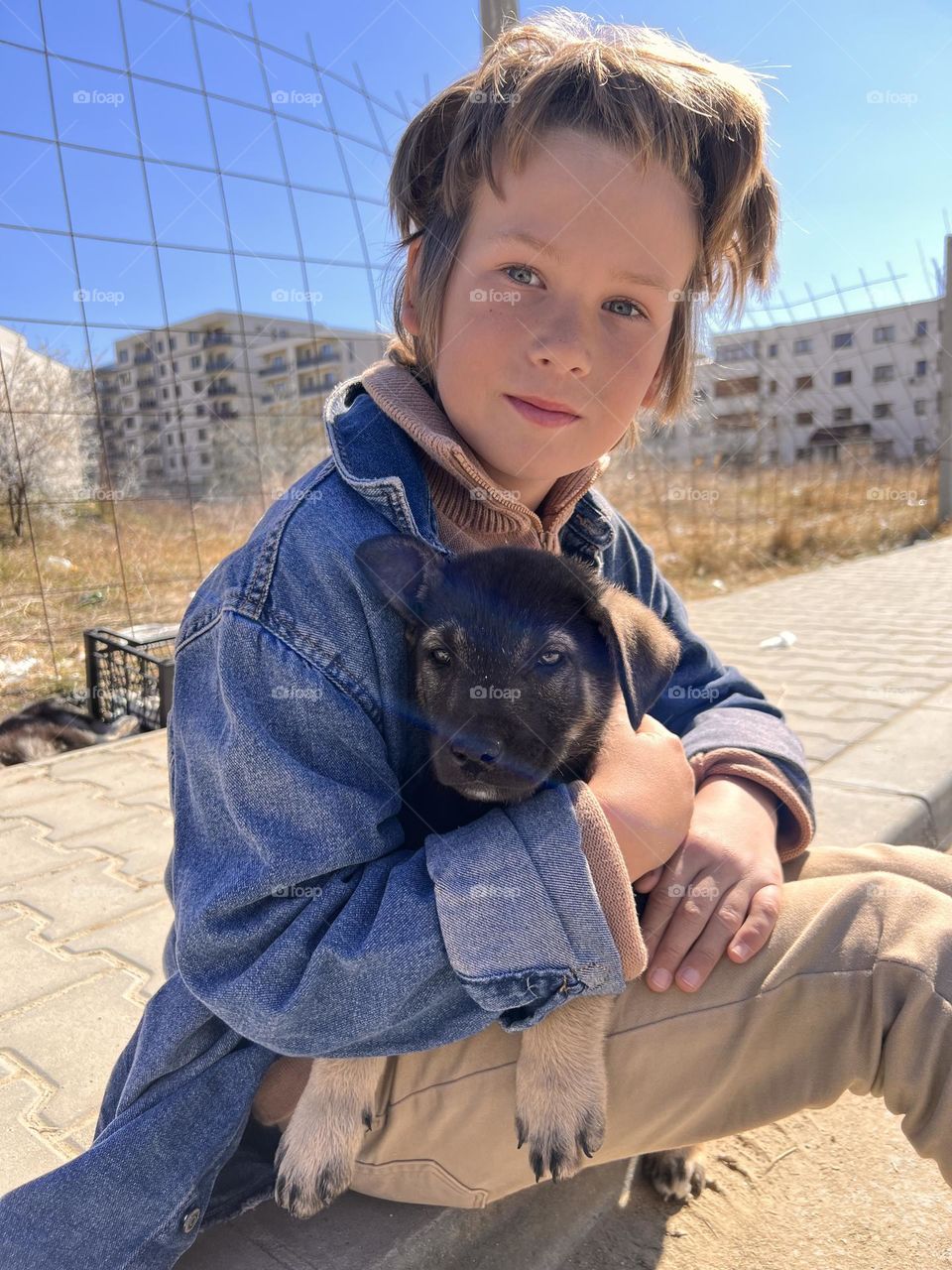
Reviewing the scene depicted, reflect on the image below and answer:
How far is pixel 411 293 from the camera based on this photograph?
2.09 m

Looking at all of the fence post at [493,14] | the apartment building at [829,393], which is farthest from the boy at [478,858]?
the apartment building at [829,393]

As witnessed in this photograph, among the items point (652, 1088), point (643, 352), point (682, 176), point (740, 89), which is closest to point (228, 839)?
point (652, 1088)

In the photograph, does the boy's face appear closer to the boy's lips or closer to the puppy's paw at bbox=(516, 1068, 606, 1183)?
the boy's lips

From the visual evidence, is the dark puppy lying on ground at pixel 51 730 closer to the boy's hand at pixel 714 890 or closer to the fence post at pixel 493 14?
the fence post at pixel 493 14

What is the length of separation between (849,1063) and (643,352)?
1440 millimetres

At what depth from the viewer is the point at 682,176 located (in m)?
1.91

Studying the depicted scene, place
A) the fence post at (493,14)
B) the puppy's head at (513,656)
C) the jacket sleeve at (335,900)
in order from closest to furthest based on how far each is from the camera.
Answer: the jacket sleeve at (335,900) → the puppy's head at (513,656) → the fence post at (493,14)

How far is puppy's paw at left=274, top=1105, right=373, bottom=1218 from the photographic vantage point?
1.63 meters

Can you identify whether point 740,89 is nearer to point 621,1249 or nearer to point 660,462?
point 621,1249

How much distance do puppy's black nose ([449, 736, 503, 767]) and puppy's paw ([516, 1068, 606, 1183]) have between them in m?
0.57

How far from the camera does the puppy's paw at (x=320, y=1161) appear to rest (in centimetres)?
163

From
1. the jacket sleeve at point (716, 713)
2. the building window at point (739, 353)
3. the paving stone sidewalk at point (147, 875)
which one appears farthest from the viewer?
the building window at point (739, 353)

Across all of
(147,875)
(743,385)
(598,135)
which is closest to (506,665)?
(598,135)

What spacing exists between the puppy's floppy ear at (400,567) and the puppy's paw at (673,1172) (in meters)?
1.55
